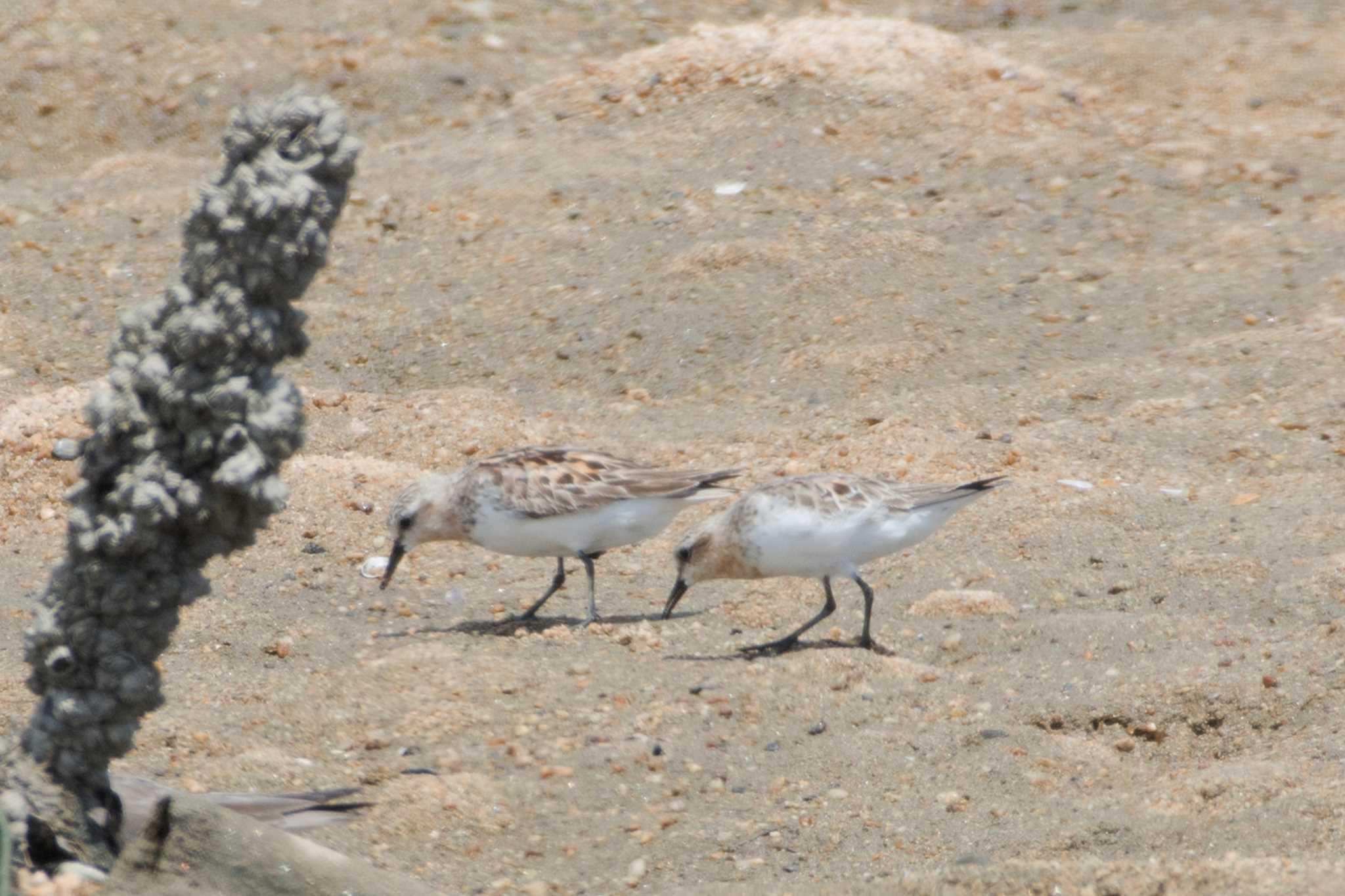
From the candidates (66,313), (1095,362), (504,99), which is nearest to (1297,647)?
(1095,362)

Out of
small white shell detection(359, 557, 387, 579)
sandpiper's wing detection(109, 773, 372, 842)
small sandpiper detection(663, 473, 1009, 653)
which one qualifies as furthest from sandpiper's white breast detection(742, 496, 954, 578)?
sandpiper's wing detection(109, 773, 372, 842)

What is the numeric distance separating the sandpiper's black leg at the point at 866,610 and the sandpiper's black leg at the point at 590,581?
1.04 metres

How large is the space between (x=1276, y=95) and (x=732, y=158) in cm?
428

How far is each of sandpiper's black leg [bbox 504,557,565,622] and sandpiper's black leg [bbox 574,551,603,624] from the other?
11 cm

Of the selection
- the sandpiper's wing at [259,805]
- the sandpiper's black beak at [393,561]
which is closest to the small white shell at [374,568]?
the sandpiper's black beak at [393,561]

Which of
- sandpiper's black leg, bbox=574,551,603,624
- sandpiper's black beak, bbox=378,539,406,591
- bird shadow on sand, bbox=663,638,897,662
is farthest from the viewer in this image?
sandpiper's black beak, bbox=378,539,406,591

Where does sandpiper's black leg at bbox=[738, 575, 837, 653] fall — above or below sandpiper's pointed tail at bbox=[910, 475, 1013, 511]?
below

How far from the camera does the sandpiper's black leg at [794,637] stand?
20.9ft

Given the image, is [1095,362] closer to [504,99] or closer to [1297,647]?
[1297,647]

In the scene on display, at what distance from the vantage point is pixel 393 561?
7184 mm

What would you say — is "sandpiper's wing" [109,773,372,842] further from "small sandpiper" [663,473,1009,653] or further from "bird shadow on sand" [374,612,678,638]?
"small sandpiper" [663,473,1009,653]

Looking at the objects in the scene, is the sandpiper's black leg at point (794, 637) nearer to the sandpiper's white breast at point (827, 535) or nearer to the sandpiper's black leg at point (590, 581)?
the sandpiper's white breast at point (827, 535)

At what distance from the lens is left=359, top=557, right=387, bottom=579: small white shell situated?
736 cm

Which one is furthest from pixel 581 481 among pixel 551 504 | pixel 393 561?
pixel 393 561
